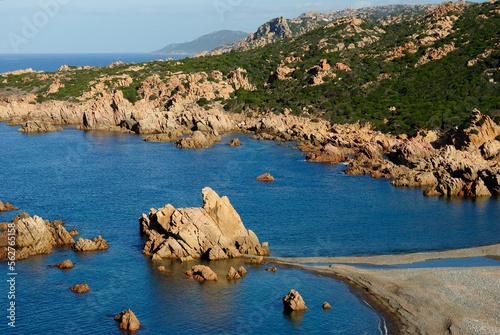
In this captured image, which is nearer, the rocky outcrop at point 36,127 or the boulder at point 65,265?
the boulder at point 65,265

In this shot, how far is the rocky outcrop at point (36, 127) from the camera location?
554 feet

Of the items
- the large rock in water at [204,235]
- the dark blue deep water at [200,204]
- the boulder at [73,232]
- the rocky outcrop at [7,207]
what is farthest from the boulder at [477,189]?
the rocky outcrop at [7,207]

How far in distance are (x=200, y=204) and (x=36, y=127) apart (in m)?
98.5

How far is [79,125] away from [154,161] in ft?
221

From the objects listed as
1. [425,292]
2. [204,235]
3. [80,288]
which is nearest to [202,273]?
[204,235]

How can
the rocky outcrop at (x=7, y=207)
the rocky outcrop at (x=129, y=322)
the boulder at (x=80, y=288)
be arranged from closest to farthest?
the rocky outcrop at (x=129, y=322) < the boulder at (x=80, y=288) < the rocky outcrop at (x=7, y=207)

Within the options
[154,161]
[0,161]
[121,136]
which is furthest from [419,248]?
[121,136]

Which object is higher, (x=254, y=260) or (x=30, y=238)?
(x=30, y=238)

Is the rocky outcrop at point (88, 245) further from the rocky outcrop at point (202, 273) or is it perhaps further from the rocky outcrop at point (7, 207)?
the rocky outcrop at point (7, 207)

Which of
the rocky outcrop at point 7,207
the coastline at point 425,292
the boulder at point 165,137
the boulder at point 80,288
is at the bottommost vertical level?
the coastline at point 425,292

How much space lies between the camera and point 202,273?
198ft

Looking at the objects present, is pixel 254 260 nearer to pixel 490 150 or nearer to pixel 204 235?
pixel 204 235

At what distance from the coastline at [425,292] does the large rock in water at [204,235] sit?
4.91 meters

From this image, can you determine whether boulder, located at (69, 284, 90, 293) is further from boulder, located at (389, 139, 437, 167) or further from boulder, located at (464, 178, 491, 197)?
boulder, located at (389, 139, 437, 167)
